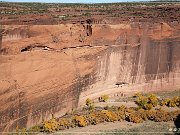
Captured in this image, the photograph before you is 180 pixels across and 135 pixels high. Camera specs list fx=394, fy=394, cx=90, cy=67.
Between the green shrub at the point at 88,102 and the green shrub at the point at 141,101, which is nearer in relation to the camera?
the green shrub at the point at 88,102

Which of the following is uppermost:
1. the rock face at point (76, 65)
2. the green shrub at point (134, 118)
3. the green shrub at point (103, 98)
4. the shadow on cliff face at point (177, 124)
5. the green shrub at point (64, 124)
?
the rock face at point (76, 65)

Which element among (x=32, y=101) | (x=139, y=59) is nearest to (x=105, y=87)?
(x=139, y=59)

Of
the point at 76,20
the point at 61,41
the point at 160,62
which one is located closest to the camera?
the point at 61,41

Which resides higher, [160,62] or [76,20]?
[76,20]

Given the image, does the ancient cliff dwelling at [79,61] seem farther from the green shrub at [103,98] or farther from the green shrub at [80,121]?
the green shrub at [80,121]

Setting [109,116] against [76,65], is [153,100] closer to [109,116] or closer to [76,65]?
[109,116]

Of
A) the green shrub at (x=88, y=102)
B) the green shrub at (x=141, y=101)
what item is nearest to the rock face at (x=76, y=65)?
the green shrub at (x=88, y=102)

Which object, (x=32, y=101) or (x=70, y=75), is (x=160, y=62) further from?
(x=32, y=101)
